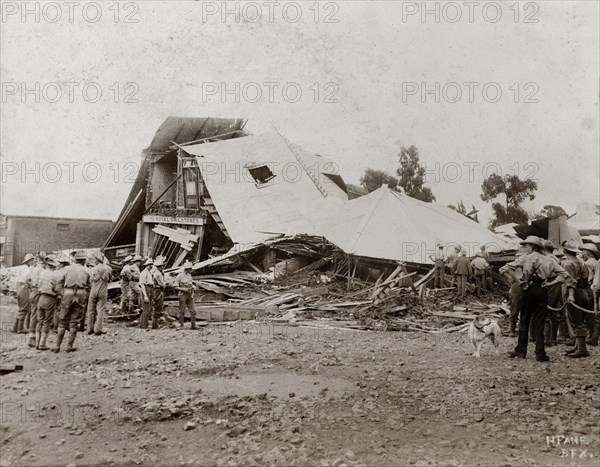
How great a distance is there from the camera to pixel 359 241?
15430 mm

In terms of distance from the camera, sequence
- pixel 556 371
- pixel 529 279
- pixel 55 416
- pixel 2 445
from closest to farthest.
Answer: pixel 2 445 < pixel 55 416 < pixel 556 371 < pixel 529 279

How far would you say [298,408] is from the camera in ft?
17.5

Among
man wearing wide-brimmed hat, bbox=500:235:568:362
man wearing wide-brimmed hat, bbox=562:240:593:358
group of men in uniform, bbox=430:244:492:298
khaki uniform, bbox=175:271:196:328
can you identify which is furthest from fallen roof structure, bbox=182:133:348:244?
man wearing wide-brimmed hat, bbox=500:235:568:362

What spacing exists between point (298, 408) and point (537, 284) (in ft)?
13.3

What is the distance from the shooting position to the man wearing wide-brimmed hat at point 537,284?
23.6ft

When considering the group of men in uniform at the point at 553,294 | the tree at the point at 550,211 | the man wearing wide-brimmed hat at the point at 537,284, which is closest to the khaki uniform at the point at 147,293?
the group of men in uniform at the point at 553,294

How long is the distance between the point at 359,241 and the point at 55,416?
11.1m

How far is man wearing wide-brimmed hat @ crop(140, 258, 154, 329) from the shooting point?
10.9 m

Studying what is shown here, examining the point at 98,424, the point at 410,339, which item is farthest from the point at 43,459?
the point at 410,339

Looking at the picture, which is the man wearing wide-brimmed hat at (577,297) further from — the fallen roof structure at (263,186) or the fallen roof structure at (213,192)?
the fallen roof structure at (213,192)

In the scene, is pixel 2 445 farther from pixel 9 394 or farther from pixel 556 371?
pixel 556 371

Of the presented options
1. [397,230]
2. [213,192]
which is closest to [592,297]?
[397,230]

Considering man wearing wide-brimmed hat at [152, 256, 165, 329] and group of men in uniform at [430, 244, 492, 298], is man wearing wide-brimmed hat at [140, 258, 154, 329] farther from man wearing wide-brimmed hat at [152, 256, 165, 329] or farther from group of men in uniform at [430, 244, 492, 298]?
group of men in uniform at [430, 244, 492, 298]

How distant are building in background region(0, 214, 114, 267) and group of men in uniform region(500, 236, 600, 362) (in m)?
23.9
